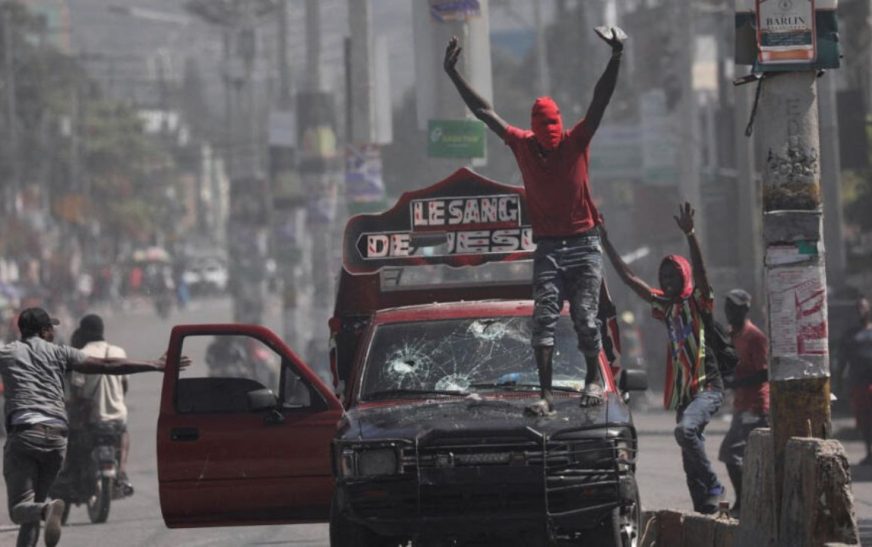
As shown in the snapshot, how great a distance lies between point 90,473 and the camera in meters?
15.5

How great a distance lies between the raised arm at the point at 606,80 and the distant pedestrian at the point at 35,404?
9.34ft

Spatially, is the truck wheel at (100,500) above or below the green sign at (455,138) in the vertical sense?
below

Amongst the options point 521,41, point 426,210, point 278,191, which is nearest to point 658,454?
point 426,210

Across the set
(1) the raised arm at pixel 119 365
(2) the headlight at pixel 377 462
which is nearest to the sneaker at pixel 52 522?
(1) the raised arm at pixel 119 365

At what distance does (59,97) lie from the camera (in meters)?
96.1

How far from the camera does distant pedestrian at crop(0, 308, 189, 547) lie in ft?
35.9

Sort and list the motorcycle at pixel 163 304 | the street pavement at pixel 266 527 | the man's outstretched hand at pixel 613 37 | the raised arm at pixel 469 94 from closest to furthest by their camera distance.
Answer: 1. the man's outstretched hand at pixel 613 37
2. the raised arm at pixel 469 94
3. the street pavement at pixel 266 527
4. the motorcycle at pixel 163 304

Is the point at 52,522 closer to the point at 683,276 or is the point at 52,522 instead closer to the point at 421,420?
the point at 421,420

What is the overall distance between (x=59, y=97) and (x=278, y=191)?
163 feet

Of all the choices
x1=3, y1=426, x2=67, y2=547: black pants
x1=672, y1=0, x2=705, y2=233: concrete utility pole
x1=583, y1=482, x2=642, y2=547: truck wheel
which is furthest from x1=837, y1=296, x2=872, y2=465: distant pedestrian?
x1=672, y1=0, x2=705, y2=233: concrete utility pole

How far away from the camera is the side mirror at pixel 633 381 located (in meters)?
10.1

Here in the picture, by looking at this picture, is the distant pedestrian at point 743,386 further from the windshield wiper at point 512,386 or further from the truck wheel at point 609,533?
the truck wheel at point 609,533

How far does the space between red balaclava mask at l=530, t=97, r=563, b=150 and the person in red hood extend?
1272mm

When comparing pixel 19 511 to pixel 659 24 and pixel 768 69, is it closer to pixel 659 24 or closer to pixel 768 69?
pixel 768 69
